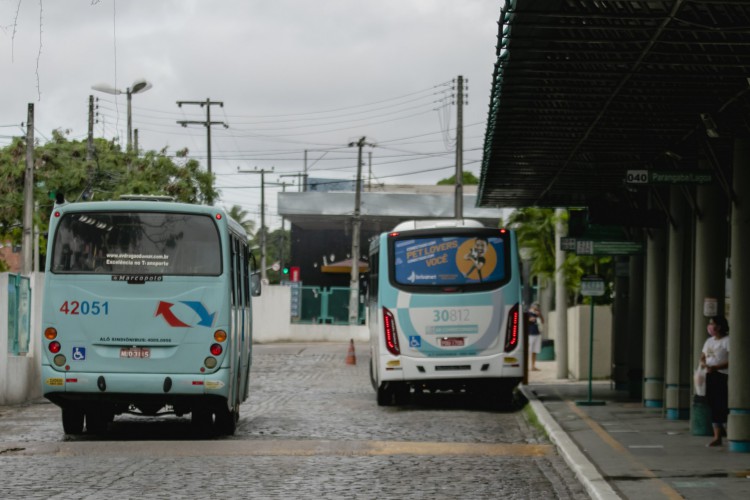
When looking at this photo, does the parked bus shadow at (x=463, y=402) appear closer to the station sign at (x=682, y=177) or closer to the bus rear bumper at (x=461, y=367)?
the bus rear bumper at (x=461, y=367)

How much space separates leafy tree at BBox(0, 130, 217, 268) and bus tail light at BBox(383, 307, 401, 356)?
Answer: 20.6 meters

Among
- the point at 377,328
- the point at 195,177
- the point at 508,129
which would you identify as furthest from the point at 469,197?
the point at 508,129

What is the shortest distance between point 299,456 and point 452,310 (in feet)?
27.8

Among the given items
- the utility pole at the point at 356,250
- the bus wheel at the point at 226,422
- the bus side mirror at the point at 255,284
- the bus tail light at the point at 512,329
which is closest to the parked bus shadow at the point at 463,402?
the bus tail light at the point at 512,329

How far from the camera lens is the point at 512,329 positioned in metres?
23.5

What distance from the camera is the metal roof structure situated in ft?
36.9

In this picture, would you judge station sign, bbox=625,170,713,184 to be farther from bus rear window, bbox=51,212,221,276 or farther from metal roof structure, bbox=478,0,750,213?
bus rear window, bbox=51,212,221,276

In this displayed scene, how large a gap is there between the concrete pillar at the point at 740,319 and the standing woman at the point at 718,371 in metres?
0.62

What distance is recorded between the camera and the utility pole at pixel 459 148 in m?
44.8

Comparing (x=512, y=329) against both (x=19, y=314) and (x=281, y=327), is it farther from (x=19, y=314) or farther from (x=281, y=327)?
(x=281, y=327)

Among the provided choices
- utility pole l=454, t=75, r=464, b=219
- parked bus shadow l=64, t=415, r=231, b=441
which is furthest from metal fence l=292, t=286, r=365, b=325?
parked bus shadow l=64, t=415, r=231, b=441

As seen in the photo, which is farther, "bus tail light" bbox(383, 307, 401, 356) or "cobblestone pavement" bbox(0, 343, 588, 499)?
"bus tail light" bbox(383, 307, 401, 356)

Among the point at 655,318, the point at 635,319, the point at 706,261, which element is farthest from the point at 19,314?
the point at 706,261

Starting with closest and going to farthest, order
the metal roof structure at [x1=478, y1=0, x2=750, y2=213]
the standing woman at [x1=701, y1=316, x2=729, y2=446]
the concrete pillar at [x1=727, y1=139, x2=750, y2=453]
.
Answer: the metal roof structure at [x1=478, y1=0, x2=750, y2=213], the concrete pillar at [x1=727, y1=139, x2=750, y2=453], the standing woman at [x1=701, y1=316, x2=729, y2=446]
